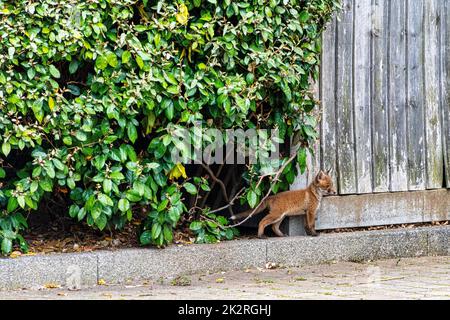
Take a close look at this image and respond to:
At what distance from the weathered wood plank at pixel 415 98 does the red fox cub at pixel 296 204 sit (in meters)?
1.39

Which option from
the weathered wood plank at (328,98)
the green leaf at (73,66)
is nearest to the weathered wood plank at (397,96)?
the weathered wood plank at (328,98)

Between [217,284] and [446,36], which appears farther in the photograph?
[446,36]

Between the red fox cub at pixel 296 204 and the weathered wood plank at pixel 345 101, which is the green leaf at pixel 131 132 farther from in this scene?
the weathered wood plank at pixel 345 101

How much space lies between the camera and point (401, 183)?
32.3 feet

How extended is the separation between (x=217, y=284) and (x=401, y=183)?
301 centimetres

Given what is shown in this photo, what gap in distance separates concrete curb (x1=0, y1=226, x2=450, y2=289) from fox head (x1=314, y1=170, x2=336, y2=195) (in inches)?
18.0

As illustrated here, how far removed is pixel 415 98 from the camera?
9953 mm

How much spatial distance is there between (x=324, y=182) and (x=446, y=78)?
2279mm

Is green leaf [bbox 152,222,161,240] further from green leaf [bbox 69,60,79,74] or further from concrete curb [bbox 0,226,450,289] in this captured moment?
green leaf [bbox 69,60,79,74]

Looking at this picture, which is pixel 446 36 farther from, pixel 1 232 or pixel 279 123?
pixel 1 232

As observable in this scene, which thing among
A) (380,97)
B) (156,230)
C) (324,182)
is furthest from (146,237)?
(380,97)

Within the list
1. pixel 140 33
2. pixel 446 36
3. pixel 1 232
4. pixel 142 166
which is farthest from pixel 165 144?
pixel 446 36

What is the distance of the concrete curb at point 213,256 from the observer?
746 cm

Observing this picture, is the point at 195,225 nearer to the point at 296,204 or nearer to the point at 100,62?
the point at 296,204
